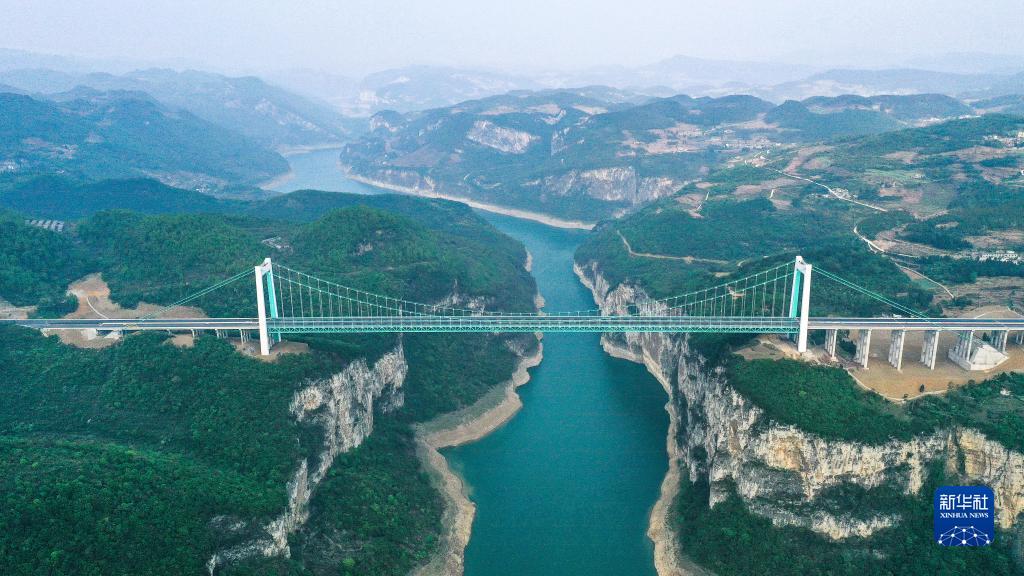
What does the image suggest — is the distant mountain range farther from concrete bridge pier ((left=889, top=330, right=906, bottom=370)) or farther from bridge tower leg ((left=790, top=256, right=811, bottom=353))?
concrete bridge pier ((left=889, top=330, right=906, bottom=370))

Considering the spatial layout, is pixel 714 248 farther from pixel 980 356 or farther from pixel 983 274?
pixel 980 356

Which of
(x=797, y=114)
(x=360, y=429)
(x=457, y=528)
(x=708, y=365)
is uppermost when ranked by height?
(x=797, y=114)

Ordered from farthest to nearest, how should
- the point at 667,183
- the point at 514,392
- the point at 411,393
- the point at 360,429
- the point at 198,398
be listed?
the point at 667,183 < the point at 514,392 < the point at 411,393 < the point at 360,429 < the point at 198,398

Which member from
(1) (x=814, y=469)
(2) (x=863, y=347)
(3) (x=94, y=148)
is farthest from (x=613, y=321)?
(3) (x=94, y=148)

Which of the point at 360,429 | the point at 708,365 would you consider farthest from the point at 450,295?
the point at 708,365

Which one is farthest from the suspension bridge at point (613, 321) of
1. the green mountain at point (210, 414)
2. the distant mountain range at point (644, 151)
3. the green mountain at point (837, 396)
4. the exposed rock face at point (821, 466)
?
the distant mountain range at point (644, 151)

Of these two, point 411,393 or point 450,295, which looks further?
point 450,295

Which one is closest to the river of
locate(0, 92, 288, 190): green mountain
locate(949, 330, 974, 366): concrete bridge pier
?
locate(949, 330, 974, 366): concrete bridge pier
